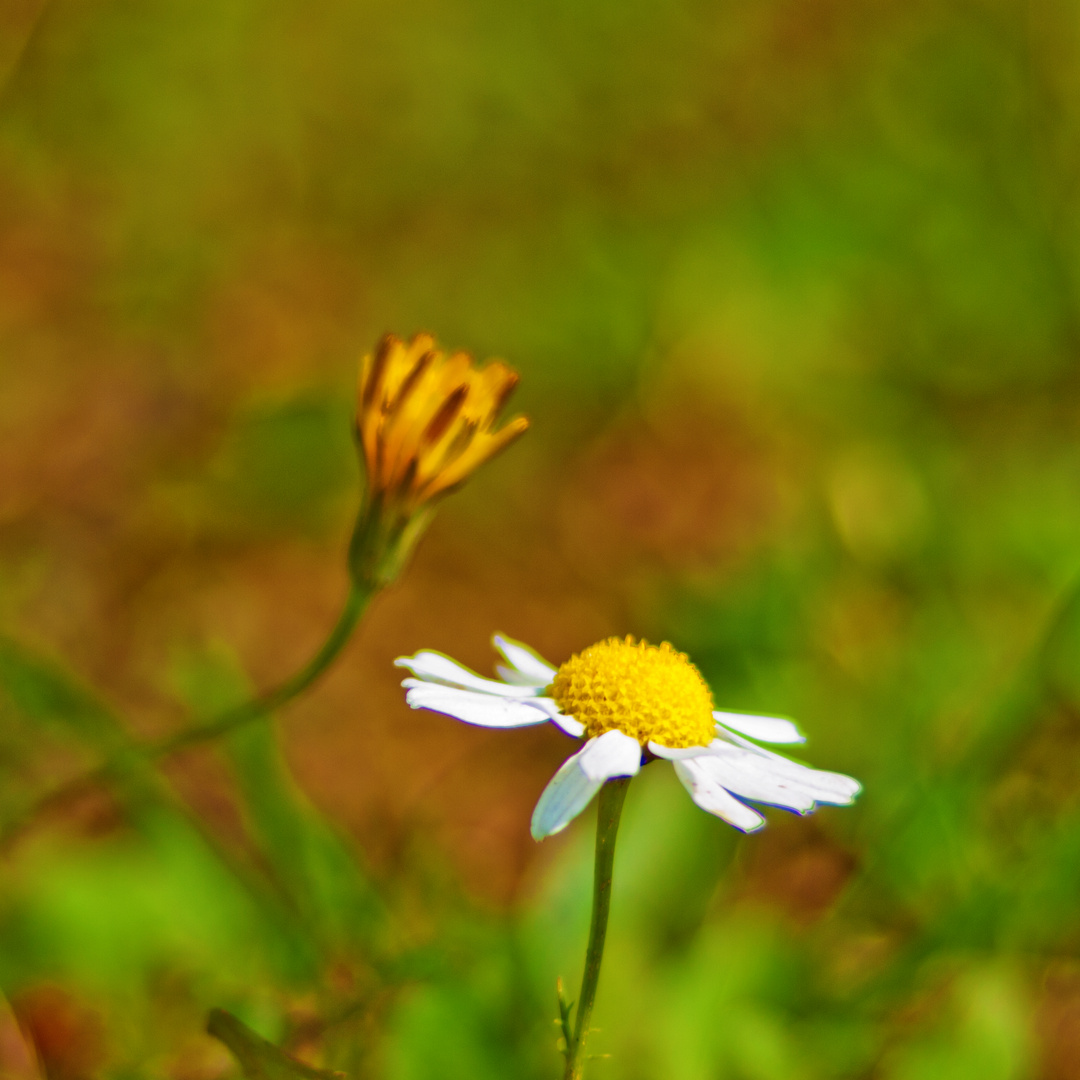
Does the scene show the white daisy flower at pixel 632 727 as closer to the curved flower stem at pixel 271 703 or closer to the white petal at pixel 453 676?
the white petal at pixel 453 676

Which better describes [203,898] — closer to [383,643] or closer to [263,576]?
[383,643]

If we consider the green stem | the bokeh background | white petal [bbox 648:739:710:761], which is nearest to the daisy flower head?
the green stem

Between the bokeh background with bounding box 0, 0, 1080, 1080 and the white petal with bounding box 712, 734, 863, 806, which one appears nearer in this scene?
the white petal with bounding box 712, 734, 863, 806

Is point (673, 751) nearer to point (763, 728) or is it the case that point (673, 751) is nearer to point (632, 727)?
point (632, 727)

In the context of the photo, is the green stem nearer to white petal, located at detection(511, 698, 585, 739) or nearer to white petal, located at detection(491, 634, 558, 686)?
white petal, located at detection(491, 634, 558, 686)

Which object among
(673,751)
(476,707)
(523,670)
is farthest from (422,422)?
(673,751)

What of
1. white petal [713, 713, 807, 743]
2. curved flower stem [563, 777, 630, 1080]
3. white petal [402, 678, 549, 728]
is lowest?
curved flower stem [563, 777, 630, 1080]

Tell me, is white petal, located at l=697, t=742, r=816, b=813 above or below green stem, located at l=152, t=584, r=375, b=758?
above

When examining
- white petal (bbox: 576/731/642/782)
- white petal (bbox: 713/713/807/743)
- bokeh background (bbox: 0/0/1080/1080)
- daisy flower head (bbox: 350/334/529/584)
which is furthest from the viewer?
bokeh background (bbox: 0/0/1080/1080)
